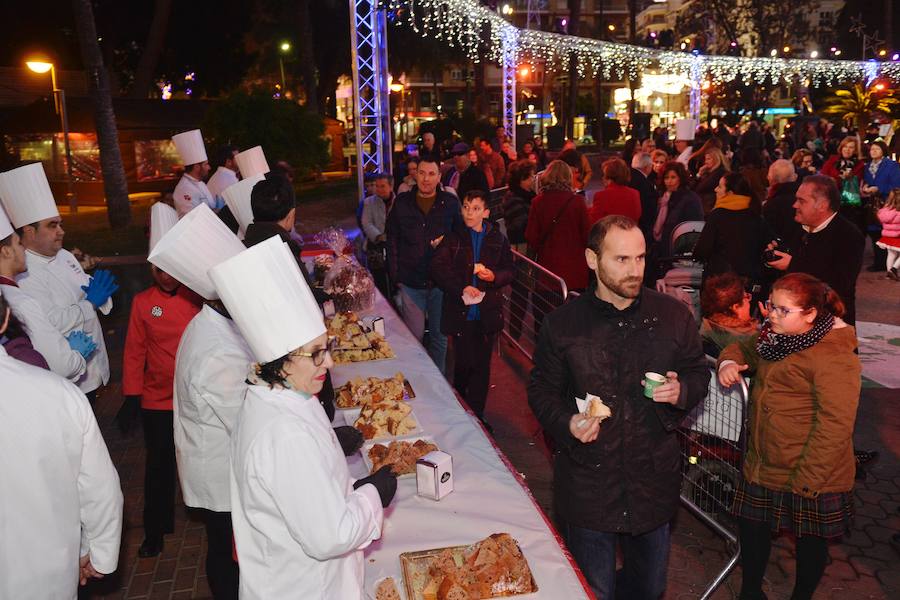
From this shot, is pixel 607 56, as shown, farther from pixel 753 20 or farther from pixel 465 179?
pixel 753 20

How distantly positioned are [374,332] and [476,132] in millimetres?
22991

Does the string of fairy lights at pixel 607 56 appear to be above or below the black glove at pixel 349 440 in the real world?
above

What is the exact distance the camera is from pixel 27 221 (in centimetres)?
489

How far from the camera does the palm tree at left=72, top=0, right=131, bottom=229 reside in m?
17.4

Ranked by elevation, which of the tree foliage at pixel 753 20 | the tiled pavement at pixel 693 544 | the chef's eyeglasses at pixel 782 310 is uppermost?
the tree foliage at pixel 753 20

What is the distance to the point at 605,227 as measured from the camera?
3.25 meters

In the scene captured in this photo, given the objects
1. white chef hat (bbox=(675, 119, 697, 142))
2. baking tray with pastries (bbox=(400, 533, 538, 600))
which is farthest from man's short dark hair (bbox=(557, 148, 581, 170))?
baking tray with pastries (bbox=(400, 533, 538, 600))

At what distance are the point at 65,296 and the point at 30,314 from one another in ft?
3.50

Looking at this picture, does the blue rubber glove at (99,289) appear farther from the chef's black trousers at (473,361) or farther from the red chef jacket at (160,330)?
the chef's black trousers at (473,361)

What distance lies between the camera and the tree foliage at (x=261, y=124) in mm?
21641

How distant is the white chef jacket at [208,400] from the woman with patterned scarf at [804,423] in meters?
2.46

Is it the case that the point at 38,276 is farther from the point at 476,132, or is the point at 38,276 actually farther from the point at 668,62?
the point at 668,62

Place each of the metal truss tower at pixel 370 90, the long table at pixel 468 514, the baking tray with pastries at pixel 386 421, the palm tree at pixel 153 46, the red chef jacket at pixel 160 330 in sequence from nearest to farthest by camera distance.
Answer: the long table at pixel 468 514, the baking tray with pastries at pixel 386 421, the red chef jacket at pixel 160 330, the metal truss tower at pixel 370 90, the palm tree at pixel 153 46

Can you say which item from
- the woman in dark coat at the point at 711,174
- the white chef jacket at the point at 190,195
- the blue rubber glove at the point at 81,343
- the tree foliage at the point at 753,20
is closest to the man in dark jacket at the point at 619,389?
the blue rubber glove at the point at 81,343
